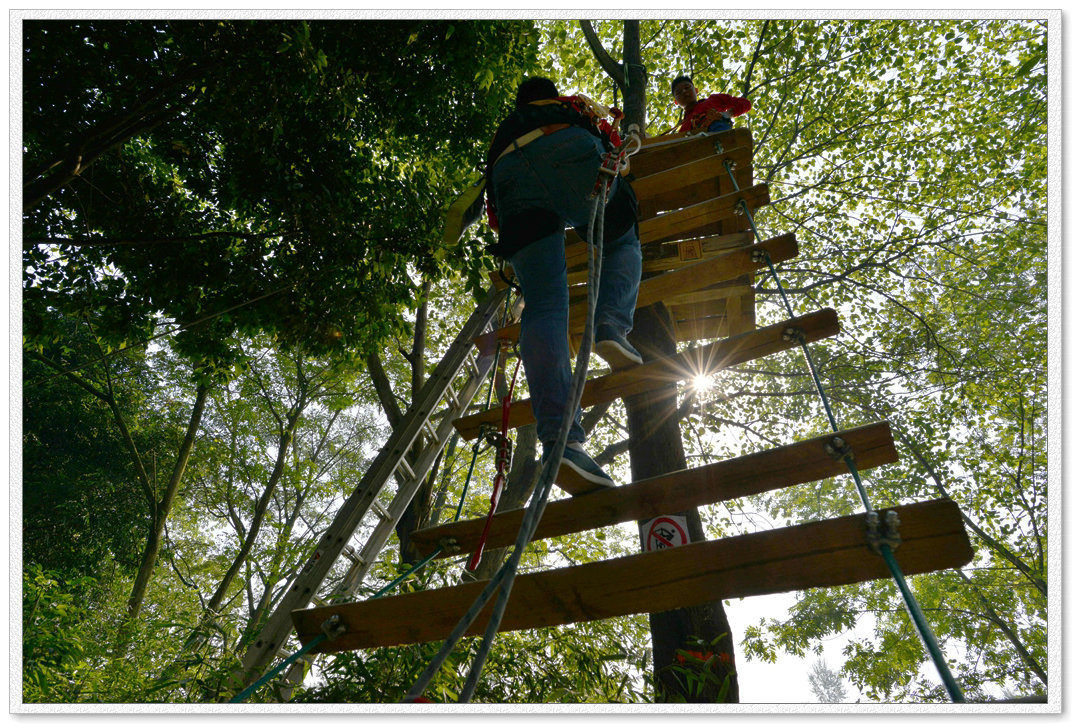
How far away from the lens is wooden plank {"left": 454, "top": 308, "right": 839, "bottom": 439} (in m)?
2.36

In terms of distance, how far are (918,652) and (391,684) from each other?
1260cm

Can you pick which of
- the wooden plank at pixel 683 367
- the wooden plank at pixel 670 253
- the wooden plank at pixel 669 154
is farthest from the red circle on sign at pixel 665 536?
the wooden plank at pixel 669 154

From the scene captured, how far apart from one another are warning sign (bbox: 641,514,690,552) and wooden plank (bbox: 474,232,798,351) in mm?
1224

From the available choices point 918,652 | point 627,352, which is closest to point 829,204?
point 627,352

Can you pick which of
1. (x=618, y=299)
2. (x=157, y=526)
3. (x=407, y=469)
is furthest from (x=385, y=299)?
(x=157, y=526)

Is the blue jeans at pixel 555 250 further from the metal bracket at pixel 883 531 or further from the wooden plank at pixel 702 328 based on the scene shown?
the wooden plank at pixel 702 328

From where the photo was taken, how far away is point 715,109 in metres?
4.64

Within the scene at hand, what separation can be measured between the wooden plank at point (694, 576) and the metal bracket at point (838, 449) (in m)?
0.44

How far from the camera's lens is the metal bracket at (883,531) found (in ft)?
4.26

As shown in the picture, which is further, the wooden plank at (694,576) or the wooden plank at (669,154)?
the wooden plank at (669,154)

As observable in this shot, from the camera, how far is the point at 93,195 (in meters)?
4.77

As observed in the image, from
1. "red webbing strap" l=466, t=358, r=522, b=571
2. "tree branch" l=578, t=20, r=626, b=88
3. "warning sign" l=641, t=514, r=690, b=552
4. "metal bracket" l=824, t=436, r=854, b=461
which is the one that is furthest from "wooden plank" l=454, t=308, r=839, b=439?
"tree branch" l=578, t=20, r=626, b=88

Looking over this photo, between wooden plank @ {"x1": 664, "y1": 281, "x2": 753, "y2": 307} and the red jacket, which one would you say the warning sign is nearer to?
wooden plank @ {"x1": 664, "y1": 281, "x2": 753, "y2": 307}

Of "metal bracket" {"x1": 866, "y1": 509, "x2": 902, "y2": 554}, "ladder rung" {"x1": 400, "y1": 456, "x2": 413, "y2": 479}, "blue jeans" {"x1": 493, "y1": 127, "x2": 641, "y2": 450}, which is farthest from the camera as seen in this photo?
"ladder rung" {"x1": 400, "y1": 456, "x2": 413, "y2": 479}
